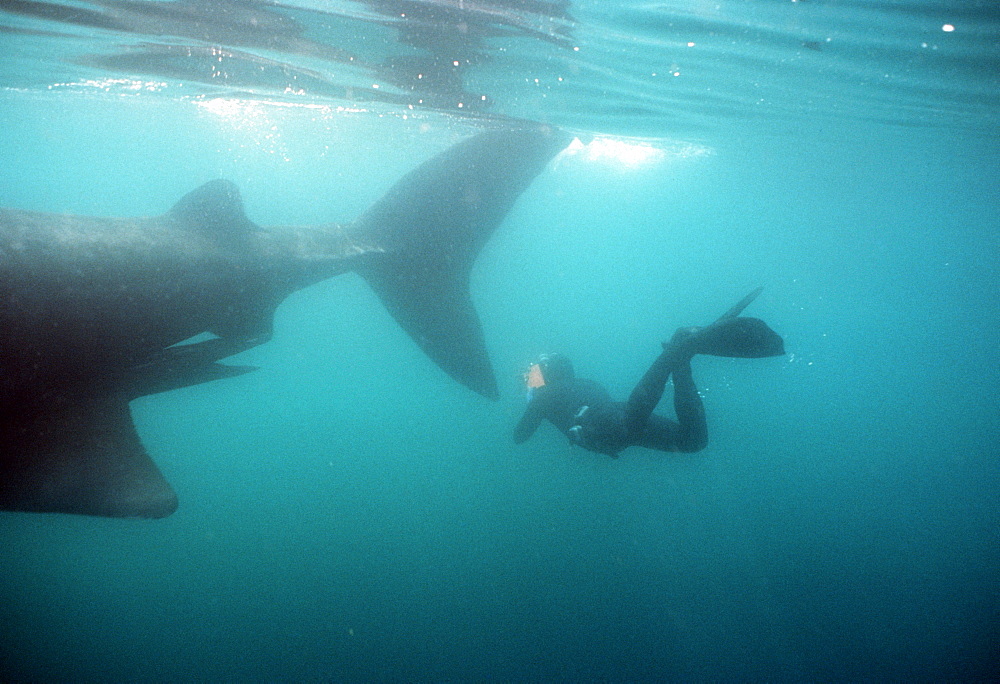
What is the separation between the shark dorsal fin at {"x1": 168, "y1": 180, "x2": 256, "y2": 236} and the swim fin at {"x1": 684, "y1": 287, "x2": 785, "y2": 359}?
5385mm

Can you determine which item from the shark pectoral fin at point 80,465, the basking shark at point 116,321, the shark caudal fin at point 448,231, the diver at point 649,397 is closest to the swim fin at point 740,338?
the diver at point 649,397

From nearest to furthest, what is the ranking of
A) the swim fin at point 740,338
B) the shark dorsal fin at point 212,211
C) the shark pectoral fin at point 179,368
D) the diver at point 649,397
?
the shark pectoral fin at point 179,368 → the shark dorsal fin at point 212,211 → the swim fin at point 740,338 → the diver at point 649,397

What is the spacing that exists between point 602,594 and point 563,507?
26.2 ft

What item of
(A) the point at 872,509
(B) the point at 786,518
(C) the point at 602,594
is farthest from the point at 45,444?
(A) the point at 872,509

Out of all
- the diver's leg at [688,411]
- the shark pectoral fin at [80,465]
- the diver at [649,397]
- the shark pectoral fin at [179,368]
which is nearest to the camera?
the shark pectoral fin at [80,465]

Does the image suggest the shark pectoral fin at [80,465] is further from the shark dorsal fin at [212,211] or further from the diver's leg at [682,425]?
the diver's leg at [682,425]

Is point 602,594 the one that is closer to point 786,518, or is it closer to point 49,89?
point 786,518

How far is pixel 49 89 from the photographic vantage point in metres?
18.7

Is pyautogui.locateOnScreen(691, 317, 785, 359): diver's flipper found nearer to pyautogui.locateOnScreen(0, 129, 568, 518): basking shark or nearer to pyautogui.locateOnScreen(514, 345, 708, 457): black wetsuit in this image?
pyautogui.locateOnScreen(514, 345, 708, 457): black wetsuit

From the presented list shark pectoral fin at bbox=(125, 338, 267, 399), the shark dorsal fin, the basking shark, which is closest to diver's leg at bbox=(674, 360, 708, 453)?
the basking shark

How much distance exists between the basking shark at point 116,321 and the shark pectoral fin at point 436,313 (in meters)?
0.68

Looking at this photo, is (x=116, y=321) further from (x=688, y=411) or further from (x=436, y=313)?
(x=688, y=411)

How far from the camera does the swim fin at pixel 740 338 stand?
19.7 feet

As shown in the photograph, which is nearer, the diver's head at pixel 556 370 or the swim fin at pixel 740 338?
the swim fin at pixel 740 338
